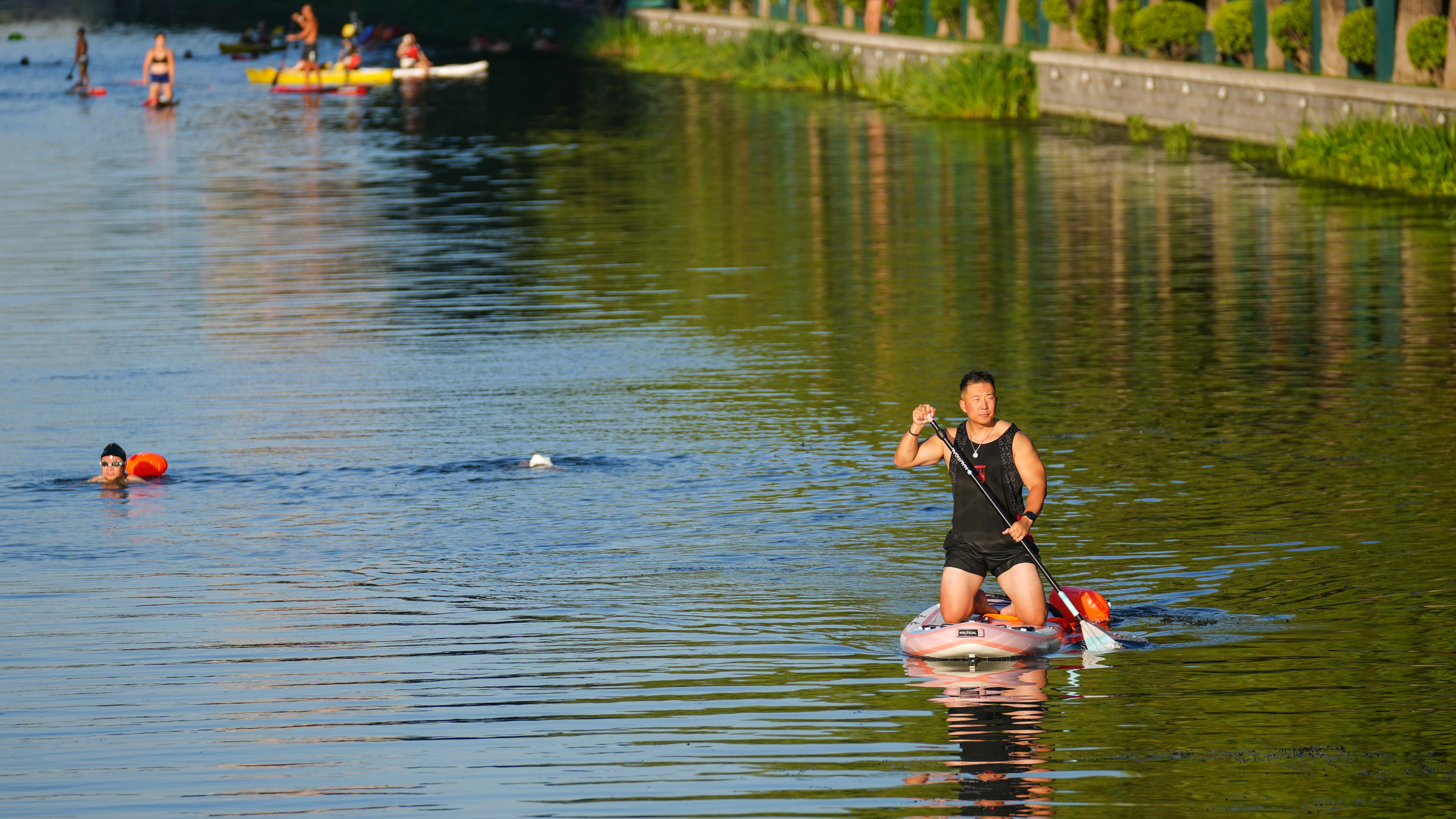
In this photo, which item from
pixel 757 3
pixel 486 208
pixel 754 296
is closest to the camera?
pixel 754 296

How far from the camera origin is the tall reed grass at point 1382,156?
2497 cm

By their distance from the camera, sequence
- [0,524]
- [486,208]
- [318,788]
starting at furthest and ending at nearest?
[486,208], [0,524], [318,788]

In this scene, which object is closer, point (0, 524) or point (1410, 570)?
point (1410, 570)

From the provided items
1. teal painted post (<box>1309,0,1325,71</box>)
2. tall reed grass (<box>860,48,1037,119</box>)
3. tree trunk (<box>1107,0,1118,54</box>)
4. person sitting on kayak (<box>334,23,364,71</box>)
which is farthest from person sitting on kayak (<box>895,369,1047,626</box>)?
person sitting on kayak (<box>334,23,364,71</box>)

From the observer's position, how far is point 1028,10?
41.5 metres

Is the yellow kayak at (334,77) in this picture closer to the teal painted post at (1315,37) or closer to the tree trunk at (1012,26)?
the tree trunk at (1012,26)

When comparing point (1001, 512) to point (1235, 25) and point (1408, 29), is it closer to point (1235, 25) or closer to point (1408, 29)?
point (1408, 29)

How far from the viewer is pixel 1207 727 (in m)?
7.97

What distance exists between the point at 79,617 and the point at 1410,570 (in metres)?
6.03

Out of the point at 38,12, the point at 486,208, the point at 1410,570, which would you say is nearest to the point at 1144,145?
the point at 486,208

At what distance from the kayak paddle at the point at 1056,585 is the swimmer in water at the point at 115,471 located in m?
5.53

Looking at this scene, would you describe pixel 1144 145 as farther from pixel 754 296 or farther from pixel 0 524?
pixel 0 524

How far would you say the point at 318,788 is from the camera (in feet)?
24.8

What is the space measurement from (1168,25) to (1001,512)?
28041 mm
